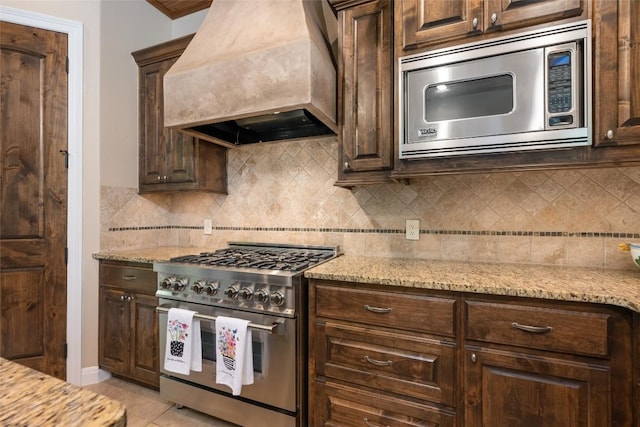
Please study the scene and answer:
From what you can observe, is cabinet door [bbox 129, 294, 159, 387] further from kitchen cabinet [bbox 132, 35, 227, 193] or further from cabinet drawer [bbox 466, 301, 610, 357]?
cabinet drawer [bbox 466, 301, 610, 357]

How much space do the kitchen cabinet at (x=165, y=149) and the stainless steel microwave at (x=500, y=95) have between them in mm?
1585

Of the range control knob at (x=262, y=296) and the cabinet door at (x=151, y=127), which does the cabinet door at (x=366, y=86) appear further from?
the cabinet door at (x=151, y=127)

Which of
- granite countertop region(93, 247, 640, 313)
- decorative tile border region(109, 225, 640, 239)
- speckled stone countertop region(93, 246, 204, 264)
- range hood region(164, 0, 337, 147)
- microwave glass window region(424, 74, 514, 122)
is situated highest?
range hood region(164, 0, 337, 147)

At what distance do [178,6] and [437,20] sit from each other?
7.64 ft

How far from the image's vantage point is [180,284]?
1.90 m

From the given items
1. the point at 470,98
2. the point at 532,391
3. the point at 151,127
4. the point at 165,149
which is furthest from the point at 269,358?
the point at 151,127

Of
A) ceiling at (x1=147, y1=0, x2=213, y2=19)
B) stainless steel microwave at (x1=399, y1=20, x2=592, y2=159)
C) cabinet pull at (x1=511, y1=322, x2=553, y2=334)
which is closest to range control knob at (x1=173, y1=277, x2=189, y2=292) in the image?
stainless steel microwave at (x1=399, y1=20, x2=592, y2=159)

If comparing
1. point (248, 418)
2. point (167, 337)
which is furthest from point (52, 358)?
point (248, 418)

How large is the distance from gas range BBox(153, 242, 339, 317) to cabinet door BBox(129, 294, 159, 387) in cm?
32

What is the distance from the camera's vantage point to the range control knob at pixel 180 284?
1894 mm

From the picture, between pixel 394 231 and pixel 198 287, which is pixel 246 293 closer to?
pixel 198 287

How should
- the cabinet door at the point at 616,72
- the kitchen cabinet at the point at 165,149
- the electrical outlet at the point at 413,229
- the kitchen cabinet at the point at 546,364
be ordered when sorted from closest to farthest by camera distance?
the kitchen cabinet at the point at 546,364
the cabinet door at the point at 616,72
the electrical outlet at the point at 413,229
the kitchen cabinet at the point at 165,149

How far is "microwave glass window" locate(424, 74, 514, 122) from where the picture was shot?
1464 mm

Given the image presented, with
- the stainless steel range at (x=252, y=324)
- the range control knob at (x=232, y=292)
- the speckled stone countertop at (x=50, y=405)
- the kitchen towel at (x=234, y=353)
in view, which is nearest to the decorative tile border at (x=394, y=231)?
the stainless steel range at (x=252, y=324)
